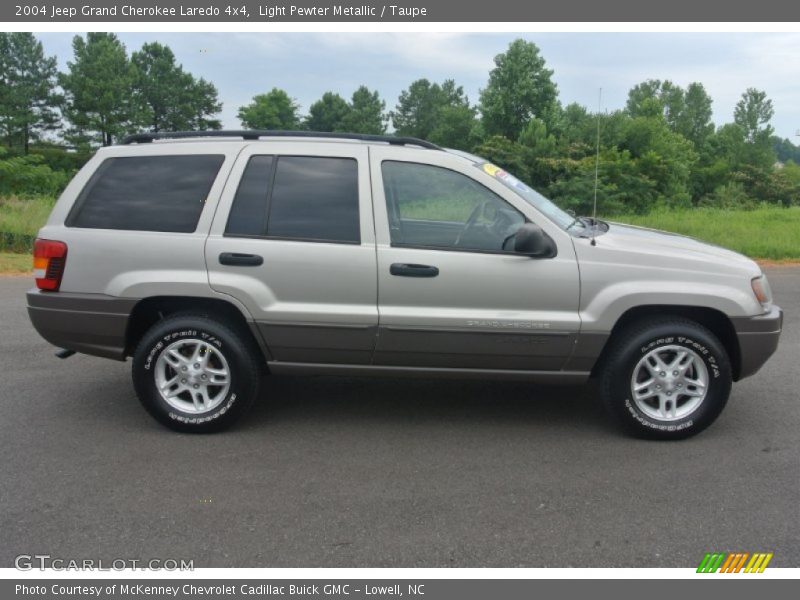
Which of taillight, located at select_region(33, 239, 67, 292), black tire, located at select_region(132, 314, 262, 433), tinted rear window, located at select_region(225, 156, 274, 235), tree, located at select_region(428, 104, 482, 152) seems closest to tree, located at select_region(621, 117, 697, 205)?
tree, located at select_region(428, 104, 482, 152)

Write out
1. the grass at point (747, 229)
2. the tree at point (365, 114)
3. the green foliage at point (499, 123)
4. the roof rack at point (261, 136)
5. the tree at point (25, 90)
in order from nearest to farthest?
Result: 1. the roof rack at point (261, 136)
2. the grass at point (747, 229)
3. the green foliage at point (499, 123)
4. the tree at point (25, 90)
5. the tree at point (365, 114)

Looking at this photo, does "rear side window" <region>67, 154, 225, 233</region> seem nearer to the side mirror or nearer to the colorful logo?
the side mirror

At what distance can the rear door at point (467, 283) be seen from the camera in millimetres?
4516

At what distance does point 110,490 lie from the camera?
12.8ft

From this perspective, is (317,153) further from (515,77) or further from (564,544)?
(515,77)

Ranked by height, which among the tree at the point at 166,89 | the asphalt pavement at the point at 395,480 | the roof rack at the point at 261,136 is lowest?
the asphalt pavement at the point at 395,480

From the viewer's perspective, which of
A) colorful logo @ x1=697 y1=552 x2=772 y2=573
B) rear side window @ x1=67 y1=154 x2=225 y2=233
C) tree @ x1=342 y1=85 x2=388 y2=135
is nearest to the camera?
colorful logo @ x1=697 y1=552 x2=772 y2=573

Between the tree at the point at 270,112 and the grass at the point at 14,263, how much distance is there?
5153cm

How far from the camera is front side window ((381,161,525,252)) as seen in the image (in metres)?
4.61

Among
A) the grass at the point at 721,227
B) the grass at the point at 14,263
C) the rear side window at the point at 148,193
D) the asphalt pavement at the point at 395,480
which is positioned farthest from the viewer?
the grass at the point at 721,227

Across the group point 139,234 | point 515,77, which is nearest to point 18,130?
point 515,77

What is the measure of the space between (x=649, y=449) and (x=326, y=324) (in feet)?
7.14

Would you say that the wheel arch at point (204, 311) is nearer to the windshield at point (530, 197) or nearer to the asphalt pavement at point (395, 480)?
the asphalt pavement at point (395, 480)

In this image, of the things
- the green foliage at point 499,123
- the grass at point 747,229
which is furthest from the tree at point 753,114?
the grass at point 747,229
